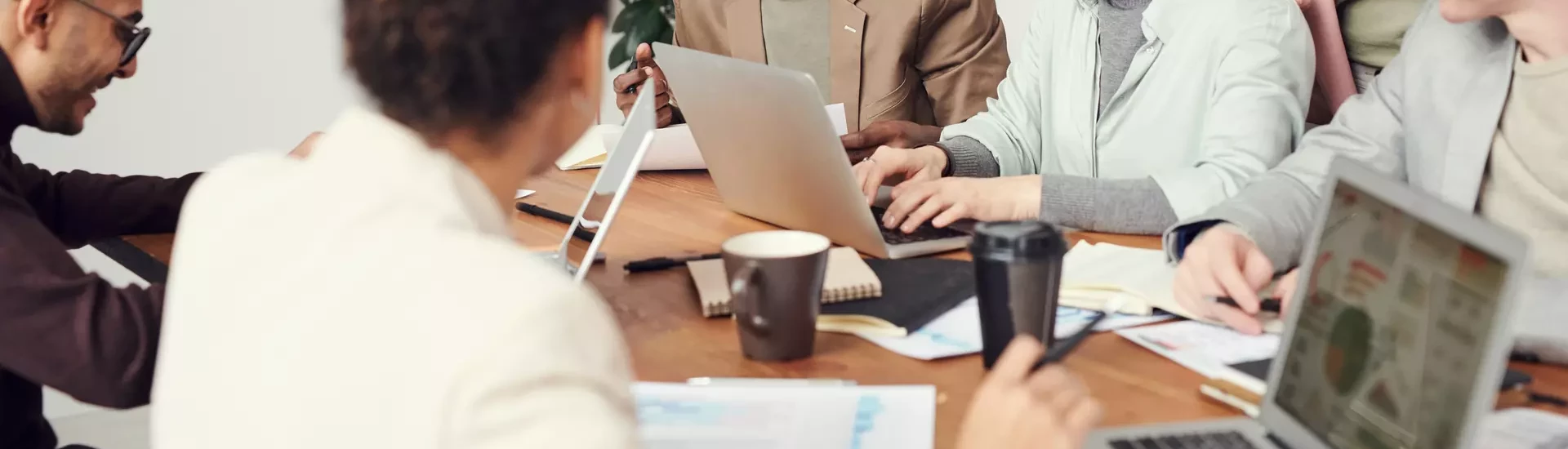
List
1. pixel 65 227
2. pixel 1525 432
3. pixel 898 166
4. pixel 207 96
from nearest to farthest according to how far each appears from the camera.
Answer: pixel 1525 432
pixel 65 227
pixel 898 166
pixel 207 96

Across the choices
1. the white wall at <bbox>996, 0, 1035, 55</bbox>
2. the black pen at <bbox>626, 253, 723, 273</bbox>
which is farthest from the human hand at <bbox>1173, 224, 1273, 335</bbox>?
the white wall at <bbox>996, 0, 1035, 55</bbox>

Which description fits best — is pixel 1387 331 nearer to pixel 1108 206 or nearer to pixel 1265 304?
pixel 1265 304

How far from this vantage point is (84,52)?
47.9 inches

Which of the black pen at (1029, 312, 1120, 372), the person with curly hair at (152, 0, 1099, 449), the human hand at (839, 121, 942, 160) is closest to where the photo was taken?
the person with curly hair at (152, 0, 1099, 449)

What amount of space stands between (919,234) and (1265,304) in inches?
16.0

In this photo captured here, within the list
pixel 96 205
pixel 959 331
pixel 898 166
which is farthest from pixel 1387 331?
pixel 96 205

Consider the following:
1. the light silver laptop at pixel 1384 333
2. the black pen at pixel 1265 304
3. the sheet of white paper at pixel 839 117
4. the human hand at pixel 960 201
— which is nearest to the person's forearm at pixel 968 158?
the sheet of white paper at pixel 839 117

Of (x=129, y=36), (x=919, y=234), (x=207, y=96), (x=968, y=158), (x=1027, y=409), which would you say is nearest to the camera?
(x=1027, y=409)

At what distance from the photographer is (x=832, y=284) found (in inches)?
44.0

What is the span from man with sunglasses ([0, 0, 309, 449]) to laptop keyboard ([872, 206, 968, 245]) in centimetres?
72

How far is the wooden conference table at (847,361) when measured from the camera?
0.88m

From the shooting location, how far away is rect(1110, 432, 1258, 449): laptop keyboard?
0.80 meters

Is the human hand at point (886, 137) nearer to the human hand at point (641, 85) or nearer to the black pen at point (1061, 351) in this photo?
the human hand at point (641, 85)

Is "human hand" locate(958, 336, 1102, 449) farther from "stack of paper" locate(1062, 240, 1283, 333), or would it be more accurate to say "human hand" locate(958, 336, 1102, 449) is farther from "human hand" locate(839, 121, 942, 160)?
"human hand" locate(839, 121, 942, 160)
